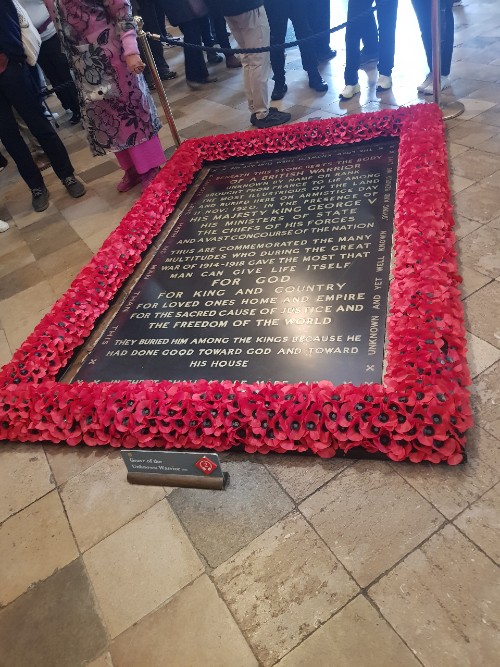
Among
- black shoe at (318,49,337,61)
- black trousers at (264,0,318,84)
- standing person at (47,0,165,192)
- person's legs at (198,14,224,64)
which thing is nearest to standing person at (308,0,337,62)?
black trousers at (264,0,318,84)

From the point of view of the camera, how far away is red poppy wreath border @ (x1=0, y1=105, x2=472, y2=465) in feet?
6.12

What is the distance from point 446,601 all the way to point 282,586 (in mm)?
508

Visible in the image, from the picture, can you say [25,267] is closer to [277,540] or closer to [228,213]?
[228,213]

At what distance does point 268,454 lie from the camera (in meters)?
2.06

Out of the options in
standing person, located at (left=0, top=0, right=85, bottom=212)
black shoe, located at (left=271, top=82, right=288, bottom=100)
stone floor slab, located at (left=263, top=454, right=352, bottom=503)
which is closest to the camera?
stone floor slab, located at (left=263, top=454, right=352, bottom=503)

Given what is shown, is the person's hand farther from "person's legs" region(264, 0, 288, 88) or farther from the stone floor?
the stone floor

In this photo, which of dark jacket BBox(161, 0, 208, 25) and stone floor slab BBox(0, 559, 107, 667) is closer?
stone floor slab BBox(0, 559, 107, 667)

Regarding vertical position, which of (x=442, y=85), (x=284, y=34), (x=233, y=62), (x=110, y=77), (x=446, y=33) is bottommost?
(x=442, y=85)

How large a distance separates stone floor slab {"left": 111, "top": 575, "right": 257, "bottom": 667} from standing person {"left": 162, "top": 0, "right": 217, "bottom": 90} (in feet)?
17.0

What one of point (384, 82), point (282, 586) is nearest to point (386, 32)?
point (384, 82)

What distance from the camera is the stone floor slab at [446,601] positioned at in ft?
4.52

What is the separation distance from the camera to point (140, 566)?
1.79 m

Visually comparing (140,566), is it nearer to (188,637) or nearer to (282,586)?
(188,637)

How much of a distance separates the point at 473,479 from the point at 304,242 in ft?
5.91
